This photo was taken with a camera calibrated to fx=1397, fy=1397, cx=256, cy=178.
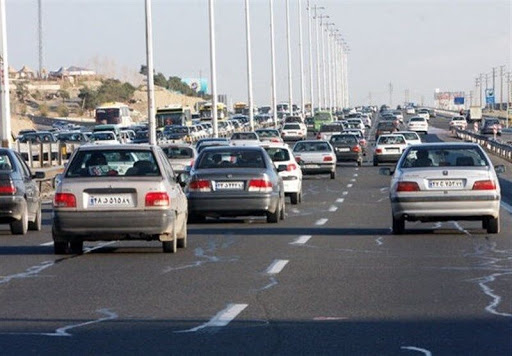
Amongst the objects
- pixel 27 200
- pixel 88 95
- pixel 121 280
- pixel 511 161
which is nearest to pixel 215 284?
pixel 121 280

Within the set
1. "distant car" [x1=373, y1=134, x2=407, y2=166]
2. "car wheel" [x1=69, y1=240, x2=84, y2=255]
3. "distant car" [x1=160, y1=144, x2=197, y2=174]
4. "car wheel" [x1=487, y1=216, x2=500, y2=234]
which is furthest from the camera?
"distant car" [x1=373, y1=134, x2=407, y2=166]

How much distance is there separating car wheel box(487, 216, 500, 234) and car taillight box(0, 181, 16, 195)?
8050 millimetres

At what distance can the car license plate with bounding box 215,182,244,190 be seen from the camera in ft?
83.7

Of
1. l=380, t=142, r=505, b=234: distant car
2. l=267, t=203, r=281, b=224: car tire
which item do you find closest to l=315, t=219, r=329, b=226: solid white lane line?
l=267, t=203, r=281, b=224: car tire

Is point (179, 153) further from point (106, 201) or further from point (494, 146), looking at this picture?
point (494, 146)

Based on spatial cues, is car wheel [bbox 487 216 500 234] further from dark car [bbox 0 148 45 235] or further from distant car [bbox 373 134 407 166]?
distant car [bbox 373 134 407 166]

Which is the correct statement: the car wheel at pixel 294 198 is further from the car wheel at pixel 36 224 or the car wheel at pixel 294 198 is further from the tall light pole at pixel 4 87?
the tall light pole at pixel 4 87

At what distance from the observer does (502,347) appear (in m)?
10.7

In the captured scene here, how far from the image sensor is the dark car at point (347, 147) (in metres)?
62.3

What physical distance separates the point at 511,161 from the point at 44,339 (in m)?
49.9

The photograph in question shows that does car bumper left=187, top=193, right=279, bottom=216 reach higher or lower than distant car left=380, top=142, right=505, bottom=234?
lower

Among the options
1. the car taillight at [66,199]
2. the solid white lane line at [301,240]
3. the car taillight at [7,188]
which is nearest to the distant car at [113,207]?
the car taillight at [66,199]

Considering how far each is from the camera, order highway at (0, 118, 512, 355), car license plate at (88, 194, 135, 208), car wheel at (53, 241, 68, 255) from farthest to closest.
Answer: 1. car wheel at (53, 241, 68, 255)
2. car license plate at (88, 194, 135, 208)
3. highway at (0, 118, 512, 355)

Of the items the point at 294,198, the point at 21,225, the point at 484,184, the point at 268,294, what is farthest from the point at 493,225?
the point at 294,198
